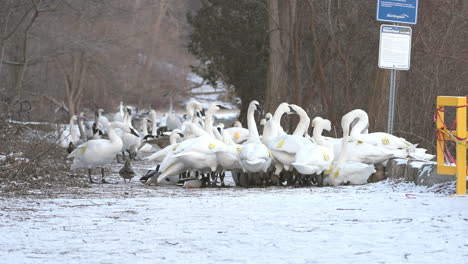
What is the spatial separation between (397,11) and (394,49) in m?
0.64

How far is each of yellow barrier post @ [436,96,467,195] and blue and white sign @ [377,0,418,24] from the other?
17.2 ft

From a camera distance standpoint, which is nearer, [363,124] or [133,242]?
[133,242]

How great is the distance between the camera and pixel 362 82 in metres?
27.4

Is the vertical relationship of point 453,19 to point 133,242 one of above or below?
above

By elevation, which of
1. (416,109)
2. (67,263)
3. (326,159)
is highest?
(416,109)

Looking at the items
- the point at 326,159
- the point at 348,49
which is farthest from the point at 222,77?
the point at 326,159

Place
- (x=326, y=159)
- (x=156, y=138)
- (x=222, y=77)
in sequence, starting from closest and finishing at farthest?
1. (x=326, y=159)
2. (x=156, y=138)
3. (x=222, y=77)

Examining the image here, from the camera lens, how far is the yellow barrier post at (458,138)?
Answer: 28.3ft

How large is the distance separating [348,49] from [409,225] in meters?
17.9

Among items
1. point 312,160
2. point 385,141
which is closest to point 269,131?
point 385,141

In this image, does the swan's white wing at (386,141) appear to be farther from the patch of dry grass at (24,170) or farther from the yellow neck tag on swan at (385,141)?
the patch of dry grass at (24,170)

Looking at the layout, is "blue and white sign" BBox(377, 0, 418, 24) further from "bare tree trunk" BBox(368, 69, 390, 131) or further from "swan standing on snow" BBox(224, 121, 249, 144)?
"swan standing on snow" BBox(224, 121, 249, 144)

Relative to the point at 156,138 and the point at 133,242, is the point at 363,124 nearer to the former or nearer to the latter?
the point at 133,242

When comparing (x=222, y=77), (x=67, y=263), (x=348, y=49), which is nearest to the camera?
(x=67, y=263)
